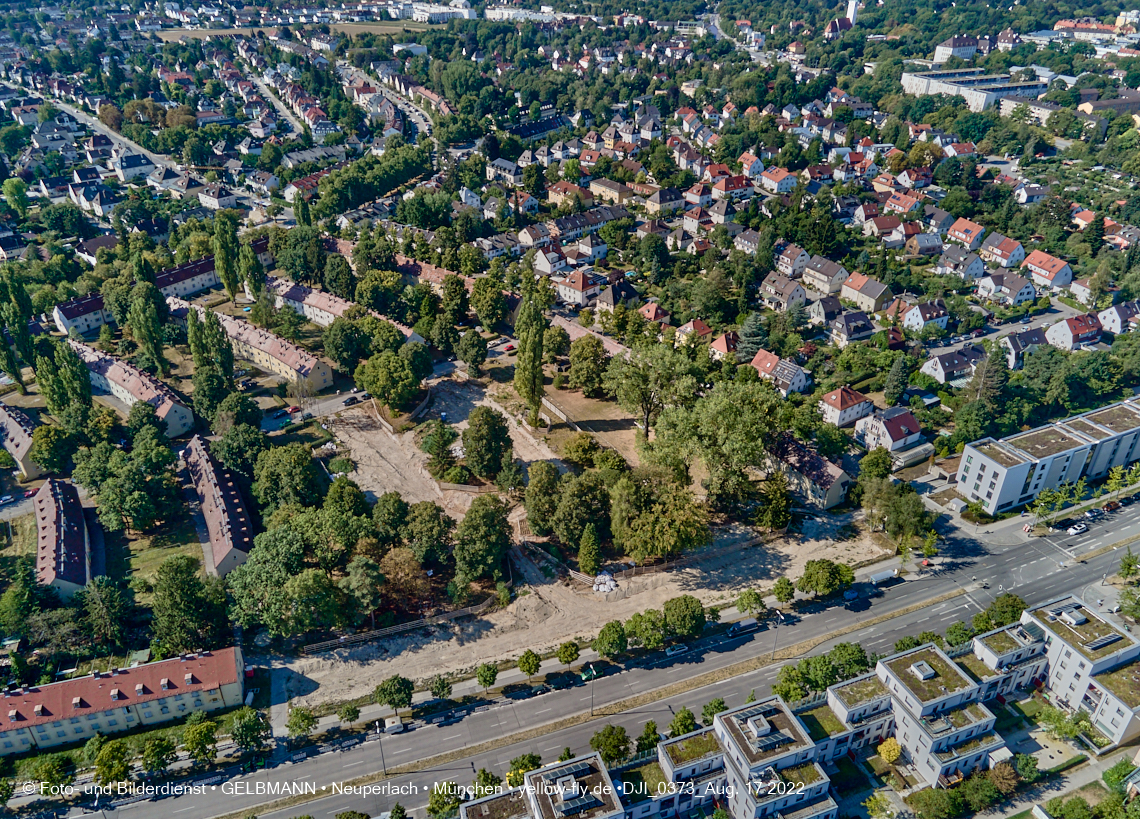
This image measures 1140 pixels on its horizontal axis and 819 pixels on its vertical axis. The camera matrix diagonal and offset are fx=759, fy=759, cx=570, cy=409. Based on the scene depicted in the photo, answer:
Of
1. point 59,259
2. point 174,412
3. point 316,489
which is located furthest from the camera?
point 59,259

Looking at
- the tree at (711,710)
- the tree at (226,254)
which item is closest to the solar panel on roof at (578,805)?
the tree at (711,710)

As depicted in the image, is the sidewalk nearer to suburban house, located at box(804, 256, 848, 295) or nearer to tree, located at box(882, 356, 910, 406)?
tree, located at box(882, 356, 910, 406)

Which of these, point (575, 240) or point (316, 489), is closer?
point (316, 489)

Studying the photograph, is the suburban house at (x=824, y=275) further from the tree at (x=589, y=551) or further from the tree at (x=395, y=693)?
the tree at (x=395, y=693)

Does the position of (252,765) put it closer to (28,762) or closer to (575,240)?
(28,762)

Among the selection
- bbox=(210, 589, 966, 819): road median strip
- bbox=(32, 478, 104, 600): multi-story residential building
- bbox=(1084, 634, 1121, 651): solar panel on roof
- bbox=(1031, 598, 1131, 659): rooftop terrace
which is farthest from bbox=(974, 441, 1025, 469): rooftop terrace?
bbox=(32, 478, 104, 600): multi-story residential building

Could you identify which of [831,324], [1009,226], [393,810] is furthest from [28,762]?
[1009,226]

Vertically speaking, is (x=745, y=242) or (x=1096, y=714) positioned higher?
(x=745, y=242)
